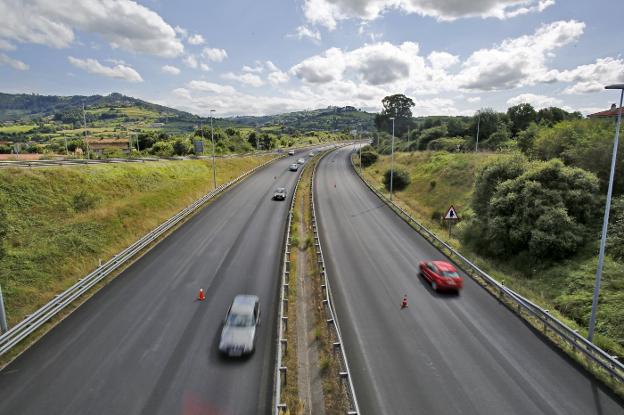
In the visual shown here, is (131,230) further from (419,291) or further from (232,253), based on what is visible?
(419,291)

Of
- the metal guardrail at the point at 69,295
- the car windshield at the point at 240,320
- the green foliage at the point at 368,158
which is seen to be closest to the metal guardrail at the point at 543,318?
the car windshield at the point at 240,320

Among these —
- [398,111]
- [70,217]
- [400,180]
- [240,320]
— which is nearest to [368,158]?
[400,180]

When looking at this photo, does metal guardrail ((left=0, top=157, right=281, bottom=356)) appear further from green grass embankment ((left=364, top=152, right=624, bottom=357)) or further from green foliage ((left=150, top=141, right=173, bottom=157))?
green foliage ((left=150, top=141, right=173, bottom=157))

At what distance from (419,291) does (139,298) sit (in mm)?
15654

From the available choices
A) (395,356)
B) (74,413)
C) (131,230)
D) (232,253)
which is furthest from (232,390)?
(131,230)

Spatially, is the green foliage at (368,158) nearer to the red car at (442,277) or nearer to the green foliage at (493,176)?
the green foliage at (493,176)

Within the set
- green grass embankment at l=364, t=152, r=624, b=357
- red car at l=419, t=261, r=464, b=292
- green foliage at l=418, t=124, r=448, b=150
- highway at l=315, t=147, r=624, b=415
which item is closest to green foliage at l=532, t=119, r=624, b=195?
green grass embankment at l=364, t=152, r=624, b=357

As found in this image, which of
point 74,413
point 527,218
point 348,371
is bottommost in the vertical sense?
point 74,413

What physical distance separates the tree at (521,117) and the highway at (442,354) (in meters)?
65.3

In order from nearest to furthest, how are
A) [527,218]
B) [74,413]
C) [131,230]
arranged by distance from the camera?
[74,413] → [527,218] → [131,230]

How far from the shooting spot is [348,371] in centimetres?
1211

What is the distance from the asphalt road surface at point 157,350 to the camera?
1150 cm

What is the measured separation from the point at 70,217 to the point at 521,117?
277ft

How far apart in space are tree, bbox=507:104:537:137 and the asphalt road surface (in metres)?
72.5
